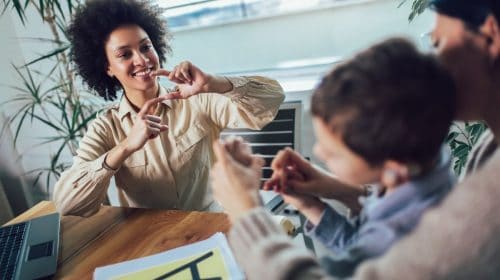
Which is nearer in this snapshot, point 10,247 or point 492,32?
point 492,32

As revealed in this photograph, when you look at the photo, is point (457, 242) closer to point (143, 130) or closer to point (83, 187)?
point (143, 130)

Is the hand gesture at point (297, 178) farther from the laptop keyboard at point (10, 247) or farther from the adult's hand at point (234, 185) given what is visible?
the laptop keyboard at point (10, 247)

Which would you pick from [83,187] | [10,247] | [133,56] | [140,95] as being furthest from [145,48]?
[10,247]

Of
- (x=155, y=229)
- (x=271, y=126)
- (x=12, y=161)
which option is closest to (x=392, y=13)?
(x=271, y=126)

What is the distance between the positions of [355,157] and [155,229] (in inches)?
28.8

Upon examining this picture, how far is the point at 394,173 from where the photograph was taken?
1.51ft

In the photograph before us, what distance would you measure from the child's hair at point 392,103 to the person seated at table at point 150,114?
2.52 feet

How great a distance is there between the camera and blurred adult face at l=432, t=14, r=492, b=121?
0.47 m

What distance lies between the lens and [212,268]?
2.72ft

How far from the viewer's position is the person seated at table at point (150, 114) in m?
1.25

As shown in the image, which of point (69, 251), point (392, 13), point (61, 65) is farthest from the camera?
point (61, 65)

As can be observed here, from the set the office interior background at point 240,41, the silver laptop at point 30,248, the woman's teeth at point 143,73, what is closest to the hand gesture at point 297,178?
the silver laptop at point 30,248

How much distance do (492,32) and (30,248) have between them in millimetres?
1123

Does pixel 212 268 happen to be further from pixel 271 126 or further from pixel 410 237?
pixel 271 126
